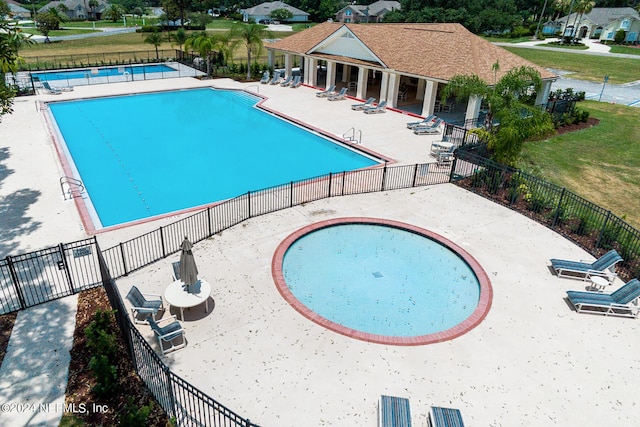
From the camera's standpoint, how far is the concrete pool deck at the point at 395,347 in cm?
847

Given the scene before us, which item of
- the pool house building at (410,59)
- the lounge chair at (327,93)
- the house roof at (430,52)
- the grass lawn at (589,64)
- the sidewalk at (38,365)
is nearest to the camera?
the sidewalk at (38,365)

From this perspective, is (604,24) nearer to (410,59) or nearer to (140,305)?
(410,59)

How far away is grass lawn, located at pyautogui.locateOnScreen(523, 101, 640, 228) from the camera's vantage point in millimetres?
18875

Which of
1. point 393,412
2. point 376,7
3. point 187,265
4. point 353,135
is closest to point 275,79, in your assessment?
point 353,135

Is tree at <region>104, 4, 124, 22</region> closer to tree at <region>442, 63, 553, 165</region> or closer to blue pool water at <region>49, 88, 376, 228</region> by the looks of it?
blue pool water at <region>49, 88, 376, 228</region>

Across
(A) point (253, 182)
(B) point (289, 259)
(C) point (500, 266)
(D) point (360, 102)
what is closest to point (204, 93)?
(D) point (360, 102)

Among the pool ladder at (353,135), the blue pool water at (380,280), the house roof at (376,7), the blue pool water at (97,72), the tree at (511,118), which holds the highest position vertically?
the house roof at (376,7)

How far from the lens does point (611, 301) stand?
11164mm

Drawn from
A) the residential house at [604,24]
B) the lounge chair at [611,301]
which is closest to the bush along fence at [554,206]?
the lounge chair at [611,301]

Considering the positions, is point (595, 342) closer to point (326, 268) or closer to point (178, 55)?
point (326, 268)

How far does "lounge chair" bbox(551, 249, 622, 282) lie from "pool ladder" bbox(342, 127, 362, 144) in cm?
1348

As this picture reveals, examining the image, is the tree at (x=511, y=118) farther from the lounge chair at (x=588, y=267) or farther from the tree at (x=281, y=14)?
the tree at (x=281, y=14)

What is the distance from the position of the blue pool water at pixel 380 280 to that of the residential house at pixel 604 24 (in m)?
94.4

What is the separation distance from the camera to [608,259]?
12.6 meters
